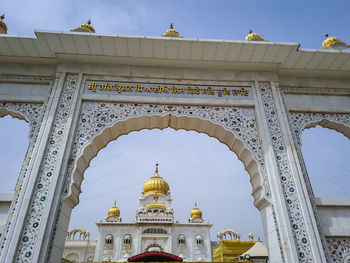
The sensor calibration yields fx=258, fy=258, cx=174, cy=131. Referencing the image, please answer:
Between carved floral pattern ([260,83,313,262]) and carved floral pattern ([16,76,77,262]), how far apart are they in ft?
11.9

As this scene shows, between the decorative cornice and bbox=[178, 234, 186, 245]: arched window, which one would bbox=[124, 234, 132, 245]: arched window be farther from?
the decorative cornice

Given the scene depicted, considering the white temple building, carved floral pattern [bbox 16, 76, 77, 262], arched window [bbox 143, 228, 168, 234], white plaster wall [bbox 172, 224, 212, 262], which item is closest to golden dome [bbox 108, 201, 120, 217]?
the white temple building

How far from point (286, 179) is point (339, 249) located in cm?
122

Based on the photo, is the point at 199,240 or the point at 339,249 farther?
the point at 199,240

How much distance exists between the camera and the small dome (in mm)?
5031

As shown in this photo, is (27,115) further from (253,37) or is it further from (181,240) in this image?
(181,240)

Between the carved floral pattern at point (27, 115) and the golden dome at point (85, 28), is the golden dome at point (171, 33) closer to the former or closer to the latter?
the golden dome at point (85, 28)

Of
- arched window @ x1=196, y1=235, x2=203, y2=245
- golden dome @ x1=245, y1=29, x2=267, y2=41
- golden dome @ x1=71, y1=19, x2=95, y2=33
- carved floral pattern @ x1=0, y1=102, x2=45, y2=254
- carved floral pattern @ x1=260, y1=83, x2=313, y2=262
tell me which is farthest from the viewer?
arched window @ x1=196, y1=235, x2=203, y2=245

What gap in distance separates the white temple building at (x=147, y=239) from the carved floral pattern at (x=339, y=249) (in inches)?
588

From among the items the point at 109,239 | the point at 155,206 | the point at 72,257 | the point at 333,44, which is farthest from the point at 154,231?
the point at 333,44

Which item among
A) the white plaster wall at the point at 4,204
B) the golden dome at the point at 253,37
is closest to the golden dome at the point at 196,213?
the golden dome at the point at 253,37

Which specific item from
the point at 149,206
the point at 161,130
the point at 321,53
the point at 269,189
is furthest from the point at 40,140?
the point at 149,206

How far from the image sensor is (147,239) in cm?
1814

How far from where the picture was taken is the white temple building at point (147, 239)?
17922 millimetres
